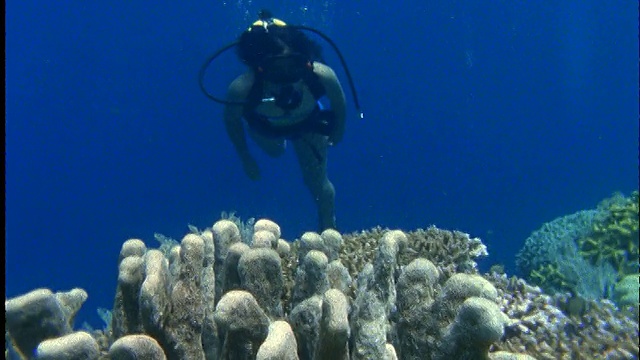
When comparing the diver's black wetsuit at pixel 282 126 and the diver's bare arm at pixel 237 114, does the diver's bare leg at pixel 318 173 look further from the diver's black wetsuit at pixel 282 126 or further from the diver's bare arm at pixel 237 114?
the diver's bare arm at pixel 237 114

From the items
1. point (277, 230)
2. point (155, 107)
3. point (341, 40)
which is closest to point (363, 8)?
point (341, 40)

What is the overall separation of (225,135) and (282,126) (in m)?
50.1

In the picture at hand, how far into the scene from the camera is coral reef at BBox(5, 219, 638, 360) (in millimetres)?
2119

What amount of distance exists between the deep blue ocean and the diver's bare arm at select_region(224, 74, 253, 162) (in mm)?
28325

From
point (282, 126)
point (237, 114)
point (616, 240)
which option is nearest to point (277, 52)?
point (282, 126)

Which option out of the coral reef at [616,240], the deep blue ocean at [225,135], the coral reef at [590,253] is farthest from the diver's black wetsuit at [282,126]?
the deep blue ocean at [225,135]

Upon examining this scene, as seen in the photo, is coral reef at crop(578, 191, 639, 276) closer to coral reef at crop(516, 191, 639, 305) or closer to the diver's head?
coral reef at crop(516, 191, 639, 305)

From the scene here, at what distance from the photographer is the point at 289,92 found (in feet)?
29.7

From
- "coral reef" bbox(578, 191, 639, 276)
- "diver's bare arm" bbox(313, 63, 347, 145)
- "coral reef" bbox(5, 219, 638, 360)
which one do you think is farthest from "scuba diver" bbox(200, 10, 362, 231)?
"coral reef" bbox(5, 219, 638, 360)

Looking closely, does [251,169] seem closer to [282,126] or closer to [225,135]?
[282,126]

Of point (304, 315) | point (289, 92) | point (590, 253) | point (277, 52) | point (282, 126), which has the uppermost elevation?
point (277, 52)

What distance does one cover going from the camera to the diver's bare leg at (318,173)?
372 inches

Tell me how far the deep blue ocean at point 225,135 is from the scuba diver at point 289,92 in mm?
28915

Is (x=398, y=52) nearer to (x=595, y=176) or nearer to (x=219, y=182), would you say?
(x=595, y=176)
